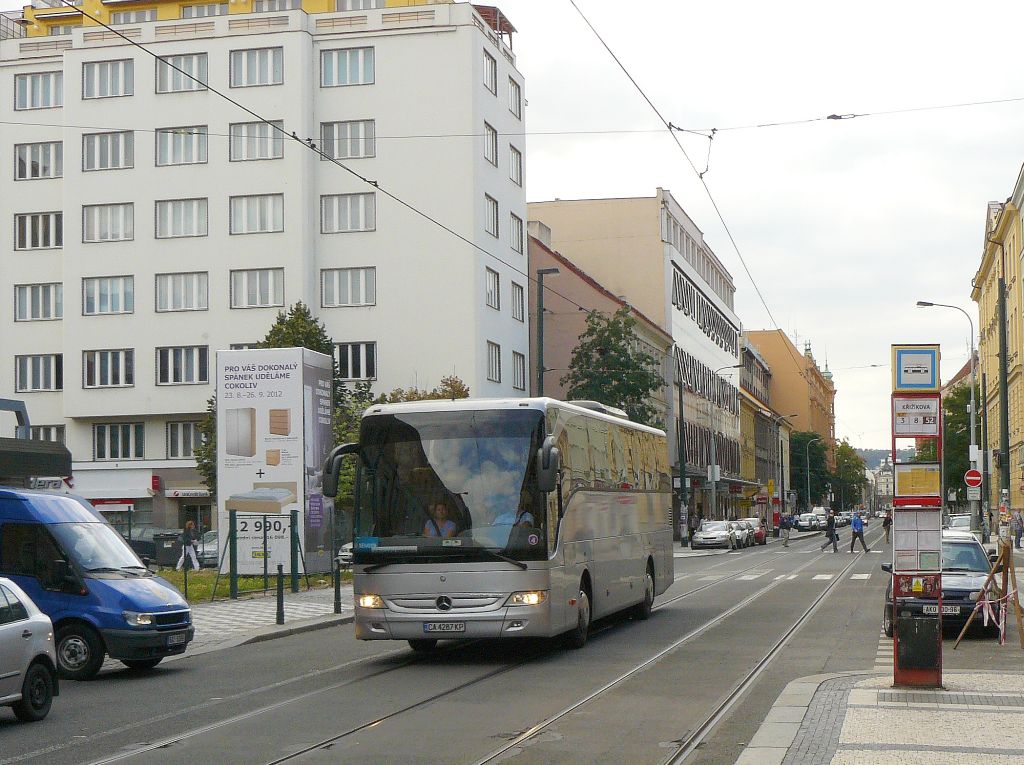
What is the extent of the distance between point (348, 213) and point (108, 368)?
12.7 metres

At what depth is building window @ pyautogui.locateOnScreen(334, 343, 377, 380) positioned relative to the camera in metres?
60.0

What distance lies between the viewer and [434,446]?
649 inches

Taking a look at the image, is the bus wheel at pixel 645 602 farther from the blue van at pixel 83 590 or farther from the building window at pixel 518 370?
the building window at pixel 518 370

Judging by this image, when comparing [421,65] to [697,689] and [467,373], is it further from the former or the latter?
[697,689]

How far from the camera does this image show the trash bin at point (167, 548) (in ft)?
132

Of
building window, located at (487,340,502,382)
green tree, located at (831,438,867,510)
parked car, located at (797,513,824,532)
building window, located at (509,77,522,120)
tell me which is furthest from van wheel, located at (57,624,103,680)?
green tree, located at (831,438,867,510)

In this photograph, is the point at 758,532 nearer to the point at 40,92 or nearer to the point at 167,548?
the point at 167,548

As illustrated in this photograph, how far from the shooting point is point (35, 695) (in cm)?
1216

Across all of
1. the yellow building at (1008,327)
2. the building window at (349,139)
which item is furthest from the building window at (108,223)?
the yellow building at (1008,327)

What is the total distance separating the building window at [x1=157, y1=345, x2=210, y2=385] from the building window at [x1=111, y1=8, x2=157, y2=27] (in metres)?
17.8

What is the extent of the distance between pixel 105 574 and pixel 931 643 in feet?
29.6

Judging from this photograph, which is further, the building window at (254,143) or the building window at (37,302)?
the building window at (37,302)

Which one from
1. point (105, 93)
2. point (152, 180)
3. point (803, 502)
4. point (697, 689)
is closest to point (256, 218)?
point (152, 180)

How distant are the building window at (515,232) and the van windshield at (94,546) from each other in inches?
1871
